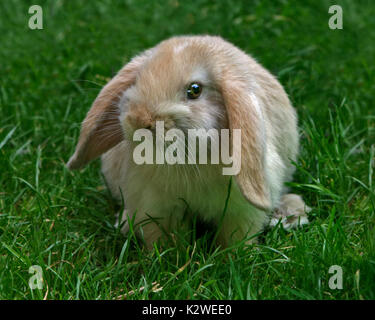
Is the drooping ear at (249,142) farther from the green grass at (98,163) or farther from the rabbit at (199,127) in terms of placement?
the green grass at (98,163)

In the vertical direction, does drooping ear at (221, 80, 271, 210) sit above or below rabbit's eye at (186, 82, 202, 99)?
below

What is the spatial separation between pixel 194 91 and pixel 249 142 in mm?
412

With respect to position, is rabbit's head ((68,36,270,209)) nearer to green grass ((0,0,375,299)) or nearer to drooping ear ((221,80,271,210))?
drooping ear ((221,80,271,210))

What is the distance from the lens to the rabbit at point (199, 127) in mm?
3197

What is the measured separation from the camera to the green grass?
3266 millimetres

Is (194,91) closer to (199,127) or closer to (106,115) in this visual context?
(199,127)

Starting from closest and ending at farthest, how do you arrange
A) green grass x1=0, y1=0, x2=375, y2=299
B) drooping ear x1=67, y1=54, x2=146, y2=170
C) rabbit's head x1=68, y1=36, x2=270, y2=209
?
rabbit's head x1=68, y1=36, x2=270, y2=209 < green grass x1=0, y1=0, x2=375, y2=299 < drooping ear x1=67, y1=54, x2=146, y2=170

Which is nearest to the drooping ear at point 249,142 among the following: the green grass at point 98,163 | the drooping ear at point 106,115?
the green grass at point 98,163

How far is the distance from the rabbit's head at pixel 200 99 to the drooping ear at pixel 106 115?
0.38 ft

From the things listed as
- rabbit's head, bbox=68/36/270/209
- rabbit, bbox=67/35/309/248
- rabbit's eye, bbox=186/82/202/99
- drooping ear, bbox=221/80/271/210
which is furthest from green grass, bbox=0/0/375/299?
rabbit's eye, bbox=186/82/202/99

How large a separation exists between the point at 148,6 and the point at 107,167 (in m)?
3.14

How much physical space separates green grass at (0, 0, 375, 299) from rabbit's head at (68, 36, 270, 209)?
50 centimetres

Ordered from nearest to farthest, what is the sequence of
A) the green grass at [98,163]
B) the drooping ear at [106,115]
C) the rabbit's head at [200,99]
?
the rabbit's head at [200,99], the green grass at [98,163], the drooping ear at [106,115]

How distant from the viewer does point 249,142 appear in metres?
3.20
